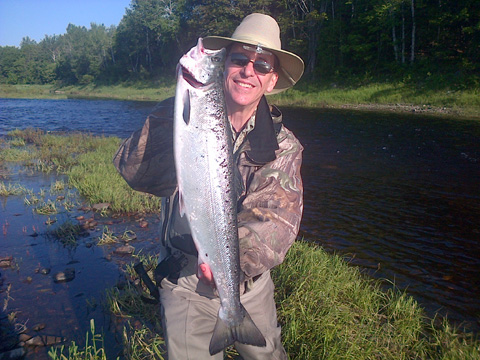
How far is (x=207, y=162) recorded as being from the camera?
7.79 ft

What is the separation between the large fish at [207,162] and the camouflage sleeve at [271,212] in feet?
0.94

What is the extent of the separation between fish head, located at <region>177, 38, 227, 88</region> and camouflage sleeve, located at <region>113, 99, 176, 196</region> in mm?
607

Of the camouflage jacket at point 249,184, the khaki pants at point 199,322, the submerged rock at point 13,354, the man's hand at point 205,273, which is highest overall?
the camouflage jacket at point 249,184

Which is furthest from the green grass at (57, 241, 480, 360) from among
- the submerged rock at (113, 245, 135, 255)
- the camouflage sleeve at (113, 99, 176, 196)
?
the camouflage sleeve at (113, 99, 176, 196)

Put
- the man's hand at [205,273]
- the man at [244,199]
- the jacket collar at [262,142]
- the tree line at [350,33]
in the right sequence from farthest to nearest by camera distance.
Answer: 1. the tree line at [350,33]
2. the jacket collar at [262,142]
3. the man at [244,199]
4. the man's hand at [205,273]

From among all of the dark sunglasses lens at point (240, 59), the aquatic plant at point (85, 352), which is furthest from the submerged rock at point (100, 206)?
the dark sunglasses lens at point (240, 59)

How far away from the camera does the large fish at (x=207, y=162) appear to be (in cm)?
234

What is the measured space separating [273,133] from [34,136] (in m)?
16.7

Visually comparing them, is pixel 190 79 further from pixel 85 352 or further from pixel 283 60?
pixel 85 352

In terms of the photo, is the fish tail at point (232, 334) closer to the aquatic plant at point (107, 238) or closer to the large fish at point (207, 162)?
the large fish at point (207, 162)

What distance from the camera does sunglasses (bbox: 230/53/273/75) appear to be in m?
3.30

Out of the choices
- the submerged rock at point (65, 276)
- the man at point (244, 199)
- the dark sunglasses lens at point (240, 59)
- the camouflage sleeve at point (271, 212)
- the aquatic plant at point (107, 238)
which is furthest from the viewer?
the aquatic plant at point (107, 238)

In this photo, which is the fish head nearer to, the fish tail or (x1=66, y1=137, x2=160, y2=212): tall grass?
the fish tail

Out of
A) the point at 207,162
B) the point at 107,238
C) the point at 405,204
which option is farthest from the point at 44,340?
the point at 405,204
